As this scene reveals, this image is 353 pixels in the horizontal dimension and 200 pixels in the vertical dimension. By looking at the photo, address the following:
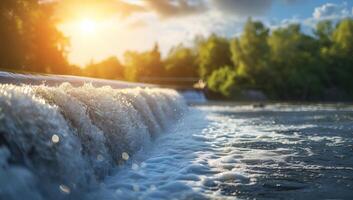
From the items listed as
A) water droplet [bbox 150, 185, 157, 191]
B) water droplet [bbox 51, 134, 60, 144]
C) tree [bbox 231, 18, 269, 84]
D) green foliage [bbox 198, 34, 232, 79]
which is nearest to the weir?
water droplet [bbox 51, 134, 60, 144]

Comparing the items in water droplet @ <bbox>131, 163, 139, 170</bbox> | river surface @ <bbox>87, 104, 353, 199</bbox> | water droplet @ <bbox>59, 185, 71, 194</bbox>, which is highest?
water droplet @ <bbox>59, 185, 71, 194</bbox>

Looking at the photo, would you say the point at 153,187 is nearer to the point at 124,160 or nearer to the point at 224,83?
the point at 124,160

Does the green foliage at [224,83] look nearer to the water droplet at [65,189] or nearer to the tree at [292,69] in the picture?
the tree at [292,69]

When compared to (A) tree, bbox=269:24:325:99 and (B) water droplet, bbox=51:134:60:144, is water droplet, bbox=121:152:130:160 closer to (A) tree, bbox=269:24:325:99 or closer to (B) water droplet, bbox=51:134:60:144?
(B) water droplet, bbox=51:134:60:144

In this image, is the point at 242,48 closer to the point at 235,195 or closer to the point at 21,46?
the point at 21,46

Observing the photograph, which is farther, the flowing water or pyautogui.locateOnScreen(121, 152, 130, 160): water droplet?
pyautogui.locateOnScreen(121, 152, 130, 160): water droplet

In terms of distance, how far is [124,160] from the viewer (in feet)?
20.7

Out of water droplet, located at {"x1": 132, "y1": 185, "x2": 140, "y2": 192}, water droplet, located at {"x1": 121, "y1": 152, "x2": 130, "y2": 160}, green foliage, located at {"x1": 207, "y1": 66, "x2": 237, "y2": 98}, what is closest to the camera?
water droplet, located at {"x1": 132, "y1": 185, "x2": 140, "y2": 192}

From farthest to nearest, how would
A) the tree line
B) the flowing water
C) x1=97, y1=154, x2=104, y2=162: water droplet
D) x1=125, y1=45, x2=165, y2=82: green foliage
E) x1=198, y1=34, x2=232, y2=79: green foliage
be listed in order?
1. x1=125, y1=45, x2=165, y2=82: green foliage
2. x1=198, y1=34, x2=232, y2=79: green foliage
3. the tree line
4. x1=97, y1=154, x2=104, y2=162: water droplet
5. the flowing water

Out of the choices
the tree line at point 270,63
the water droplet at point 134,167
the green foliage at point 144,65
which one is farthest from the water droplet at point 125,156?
the green foliage at point 144,65

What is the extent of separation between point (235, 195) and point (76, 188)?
1748 millimetres

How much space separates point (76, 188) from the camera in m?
4.29

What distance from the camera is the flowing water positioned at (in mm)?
3924

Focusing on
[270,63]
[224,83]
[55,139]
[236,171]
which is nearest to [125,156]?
[236,171]
